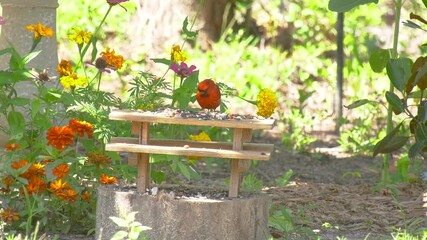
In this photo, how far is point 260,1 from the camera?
29.7 ft

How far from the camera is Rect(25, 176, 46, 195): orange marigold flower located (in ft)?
11.4

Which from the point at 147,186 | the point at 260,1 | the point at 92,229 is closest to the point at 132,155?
the point at 147,186

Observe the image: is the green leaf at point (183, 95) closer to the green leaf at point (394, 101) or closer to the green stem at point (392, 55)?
the green leaf at point (394, 101)

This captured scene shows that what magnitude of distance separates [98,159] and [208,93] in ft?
1.89

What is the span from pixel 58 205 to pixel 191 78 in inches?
34.9

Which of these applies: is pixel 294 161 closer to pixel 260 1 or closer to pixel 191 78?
pixel 191 78

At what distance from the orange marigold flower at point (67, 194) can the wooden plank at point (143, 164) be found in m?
0.32

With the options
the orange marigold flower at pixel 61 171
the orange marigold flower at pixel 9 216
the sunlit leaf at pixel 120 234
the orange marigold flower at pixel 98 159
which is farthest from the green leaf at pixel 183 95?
the sunlit leaf at pixel 120 234

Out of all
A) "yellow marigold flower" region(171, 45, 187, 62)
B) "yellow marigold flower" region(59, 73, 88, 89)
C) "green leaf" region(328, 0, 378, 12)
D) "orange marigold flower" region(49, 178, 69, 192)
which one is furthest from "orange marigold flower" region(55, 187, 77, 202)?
"green leaf" region(328, 0, 378, 12)

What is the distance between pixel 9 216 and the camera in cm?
344

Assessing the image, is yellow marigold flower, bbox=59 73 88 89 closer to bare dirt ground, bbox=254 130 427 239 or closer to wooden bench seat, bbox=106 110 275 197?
wooden bench seat, bbox=106 110 275 197

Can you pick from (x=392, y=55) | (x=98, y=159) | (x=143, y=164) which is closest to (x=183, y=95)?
(x=98, y=159)

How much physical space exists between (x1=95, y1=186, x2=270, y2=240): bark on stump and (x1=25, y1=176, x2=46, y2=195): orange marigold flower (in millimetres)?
361

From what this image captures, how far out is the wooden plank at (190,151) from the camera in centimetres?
312
